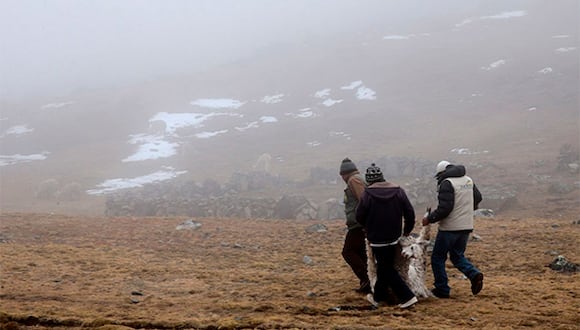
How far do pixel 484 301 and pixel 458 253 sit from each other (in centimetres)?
71

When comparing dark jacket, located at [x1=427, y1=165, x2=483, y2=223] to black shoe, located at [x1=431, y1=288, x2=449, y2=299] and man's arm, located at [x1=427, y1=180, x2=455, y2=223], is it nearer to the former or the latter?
man's arm, located at [x1=427, y1=180, x2=455, y2=223]

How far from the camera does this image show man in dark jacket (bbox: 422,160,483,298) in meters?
6.60

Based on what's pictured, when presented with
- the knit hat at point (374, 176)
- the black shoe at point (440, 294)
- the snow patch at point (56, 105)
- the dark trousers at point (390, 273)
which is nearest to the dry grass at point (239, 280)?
the black shoe at point (440, 294)

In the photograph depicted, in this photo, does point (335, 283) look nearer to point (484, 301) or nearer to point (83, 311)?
point (484, 301)

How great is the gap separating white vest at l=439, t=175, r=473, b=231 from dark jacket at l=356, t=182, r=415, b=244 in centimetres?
70

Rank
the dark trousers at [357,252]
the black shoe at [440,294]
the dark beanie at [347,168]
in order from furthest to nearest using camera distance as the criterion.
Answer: the dark trousers at [357,252] → the dark beanie at [347,168] → the black shoe at [440,294]

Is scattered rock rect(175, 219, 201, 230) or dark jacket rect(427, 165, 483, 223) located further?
scattered rock rect(175, 219, 201, 230)

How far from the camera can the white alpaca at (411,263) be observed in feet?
21.6

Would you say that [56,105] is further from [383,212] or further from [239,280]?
[383,212]

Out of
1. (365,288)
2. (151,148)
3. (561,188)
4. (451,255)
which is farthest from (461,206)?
(151,148)

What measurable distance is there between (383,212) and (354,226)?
955 millimetres

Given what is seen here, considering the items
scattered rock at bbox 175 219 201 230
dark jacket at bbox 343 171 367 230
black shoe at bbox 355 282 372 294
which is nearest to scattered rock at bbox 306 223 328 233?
scattered rock at bbox 175 219 201 230

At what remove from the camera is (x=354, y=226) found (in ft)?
23.5

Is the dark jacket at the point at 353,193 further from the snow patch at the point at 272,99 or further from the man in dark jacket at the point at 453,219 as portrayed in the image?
the snow patch at the point at 272,99
